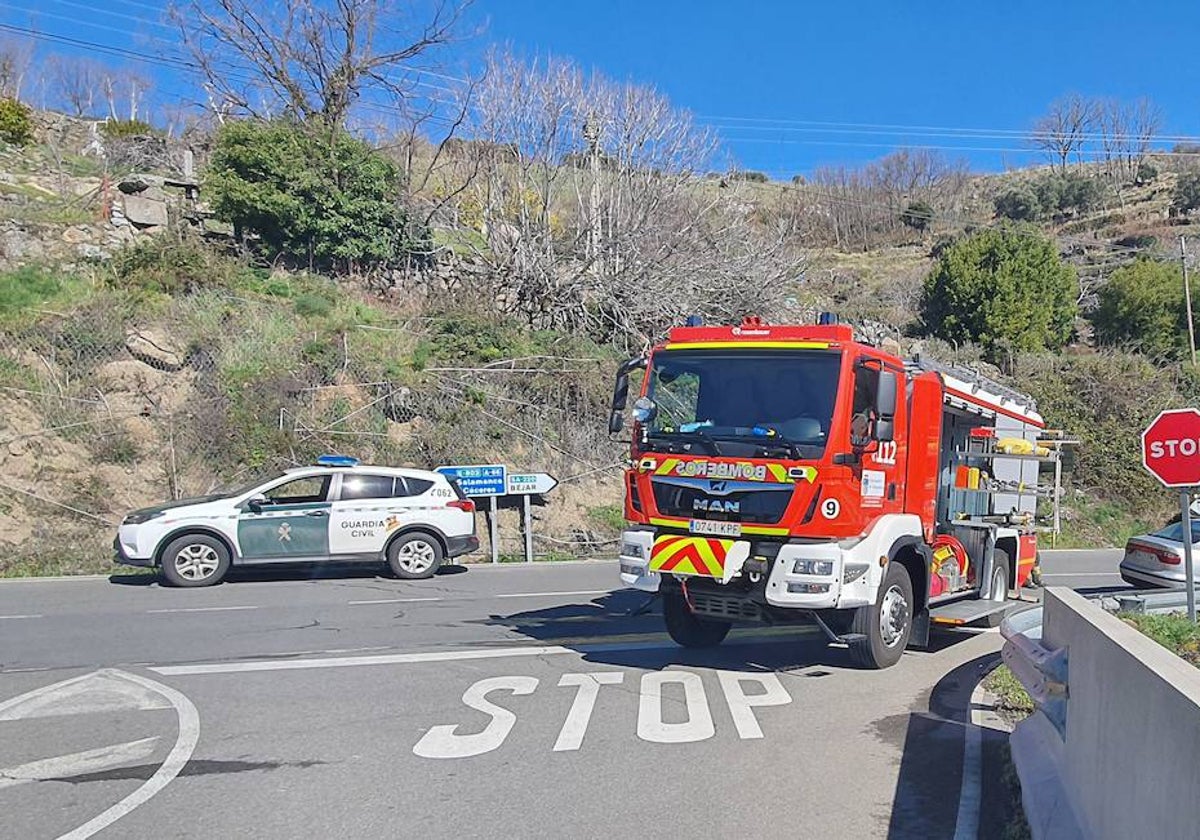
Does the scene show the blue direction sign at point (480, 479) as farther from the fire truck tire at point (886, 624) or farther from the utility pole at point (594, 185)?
the fire truck tire at point (886, 624)

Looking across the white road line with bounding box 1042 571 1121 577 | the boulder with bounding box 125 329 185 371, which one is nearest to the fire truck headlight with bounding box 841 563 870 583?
the white road line with bounding box 1042 571 1121 577

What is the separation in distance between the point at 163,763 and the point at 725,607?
4500 millimetres

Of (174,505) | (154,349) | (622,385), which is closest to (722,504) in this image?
(622,385)

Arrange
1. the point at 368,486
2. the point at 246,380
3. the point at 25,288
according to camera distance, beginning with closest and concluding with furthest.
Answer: the point at 368,486 → the point at 246,380 → the point at 25,288

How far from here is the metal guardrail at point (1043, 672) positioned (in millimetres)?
5539

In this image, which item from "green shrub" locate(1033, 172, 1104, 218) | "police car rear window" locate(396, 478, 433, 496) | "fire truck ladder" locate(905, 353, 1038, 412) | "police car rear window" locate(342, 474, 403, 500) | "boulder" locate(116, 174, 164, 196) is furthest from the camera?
"green shrub" locate(1033, 172, 1104, 218)

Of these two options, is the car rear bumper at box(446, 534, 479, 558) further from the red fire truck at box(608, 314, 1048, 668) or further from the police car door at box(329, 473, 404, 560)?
the red fire truck at box(608, 314, 1048, 668)

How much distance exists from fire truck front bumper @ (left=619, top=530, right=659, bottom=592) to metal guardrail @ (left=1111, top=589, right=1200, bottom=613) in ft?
14.9

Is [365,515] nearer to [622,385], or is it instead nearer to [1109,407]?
[622,385]

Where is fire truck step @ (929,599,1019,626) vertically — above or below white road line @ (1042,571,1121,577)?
above

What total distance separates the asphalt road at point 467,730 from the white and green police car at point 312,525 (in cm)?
251

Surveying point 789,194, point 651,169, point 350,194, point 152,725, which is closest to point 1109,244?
point 789,194

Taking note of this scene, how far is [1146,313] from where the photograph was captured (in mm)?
35094

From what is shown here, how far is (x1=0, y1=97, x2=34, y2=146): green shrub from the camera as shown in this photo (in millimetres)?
32125
